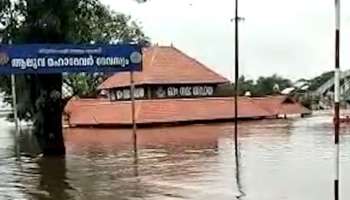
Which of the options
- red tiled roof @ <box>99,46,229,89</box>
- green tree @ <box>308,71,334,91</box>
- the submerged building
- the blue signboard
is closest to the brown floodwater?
the blue signboard

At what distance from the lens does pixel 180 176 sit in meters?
16.0

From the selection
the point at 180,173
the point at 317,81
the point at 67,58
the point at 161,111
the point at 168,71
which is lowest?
the point at 180,173

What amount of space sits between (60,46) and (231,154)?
6.04m

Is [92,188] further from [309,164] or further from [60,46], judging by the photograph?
[60,46]

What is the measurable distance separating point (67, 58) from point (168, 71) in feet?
115

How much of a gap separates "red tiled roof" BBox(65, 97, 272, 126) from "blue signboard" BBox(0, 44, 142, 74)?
24497 mm

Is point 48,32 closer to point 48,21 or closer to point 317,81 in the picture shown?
point 48,21

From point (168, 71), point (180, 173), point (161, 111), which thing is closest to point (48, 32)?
point (180, 173)

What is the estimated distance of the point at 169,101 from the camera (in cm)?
5166

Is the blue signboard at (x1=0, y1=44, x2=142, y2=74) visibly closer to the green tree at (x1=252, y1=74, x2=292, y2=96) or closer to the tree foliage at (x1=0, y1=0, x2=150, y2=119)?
the tree foliage at (x1=0, y1=0, x2=150, y2=119)

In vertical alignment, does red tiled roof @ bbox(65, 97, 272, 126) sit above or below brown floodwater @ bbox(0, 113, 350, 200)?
above

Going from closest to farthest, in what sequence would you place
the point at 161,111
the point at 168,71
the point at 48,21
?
the point at 48,21
the point at 161,111
the point at 168,71

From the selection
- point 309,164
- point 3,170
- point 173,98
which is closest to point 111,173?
point 3,170

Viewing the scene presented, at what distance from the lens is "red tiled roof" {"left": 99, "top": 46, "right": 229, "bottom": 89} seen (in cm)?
5478
